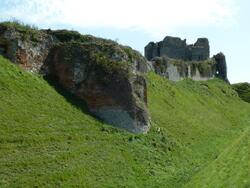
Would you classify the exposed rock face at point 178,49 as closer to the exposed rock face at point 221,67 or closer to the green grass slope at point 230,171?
the exposed rock face at point 221,67

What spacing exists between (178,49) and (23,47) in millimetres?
46734

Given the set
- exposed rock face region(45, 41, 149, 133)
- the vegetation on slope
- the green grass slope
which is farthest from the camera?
the vegetation on slope

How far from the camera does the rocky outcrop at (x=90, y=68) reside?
83.2ft

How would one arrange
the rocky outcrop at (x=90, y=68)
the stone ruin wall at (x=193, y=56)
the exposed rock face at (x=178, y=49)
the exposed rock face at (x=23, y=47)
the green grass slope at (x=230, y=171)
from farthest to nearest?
the exposed rock face at (x=178, y=49), the stone ruin wall at (x=193, y=56), the rocky outcrop at (x=90, y=68), the exposed rock face at (x=23, y=47), the green grass slope at (x=230, y=171)

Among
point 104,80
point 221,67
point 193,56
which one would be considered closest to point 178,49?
point 193,56

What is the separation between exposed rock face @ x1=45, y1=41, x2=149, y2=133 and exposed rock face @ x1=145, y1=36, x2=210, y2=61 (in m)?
42.3

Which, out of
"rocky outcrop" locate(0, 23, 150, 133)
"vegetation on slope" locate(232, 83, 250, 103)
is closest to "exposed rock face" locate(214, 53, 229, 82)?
"vegetation on slope" locate(232, 83, 250, 103)

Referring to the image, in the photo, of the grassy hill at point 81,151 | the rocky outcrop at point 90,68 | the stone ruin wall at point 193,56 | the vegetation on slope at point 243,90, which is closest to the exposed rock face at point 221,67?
the stone ruin wall at point 193,56

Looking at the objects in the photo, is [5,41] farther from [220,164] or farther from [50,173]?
[220,164]

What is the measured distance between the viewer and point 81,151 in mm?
21547

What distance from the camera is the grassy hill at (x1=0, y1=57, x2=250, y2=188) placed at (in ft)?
63.4

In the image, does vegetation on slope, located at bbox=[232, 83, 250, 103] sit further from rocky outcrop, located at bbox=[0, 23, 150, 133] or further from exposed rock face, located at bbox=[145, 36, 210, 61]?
rocky outcrop, located at bbox=[0, 23, 150, 133]

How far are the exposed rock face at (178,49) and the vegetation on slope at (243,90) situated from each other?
786cm

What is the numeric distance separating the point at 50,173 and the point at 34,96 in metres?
5.07
